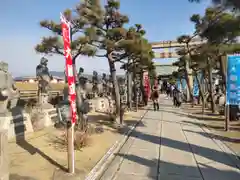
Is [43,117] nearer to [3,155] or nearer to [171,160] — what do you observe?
[171,160]

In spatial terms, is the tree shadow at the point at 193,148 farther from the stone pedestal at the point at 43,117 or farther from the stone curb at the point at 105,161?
the stone pedestal at the point at 43,117

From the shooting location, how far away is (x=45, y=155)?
643 cm

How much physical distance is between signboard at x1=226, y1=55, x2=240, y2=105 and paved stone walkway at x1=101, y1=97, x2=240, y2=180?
2.15 meters

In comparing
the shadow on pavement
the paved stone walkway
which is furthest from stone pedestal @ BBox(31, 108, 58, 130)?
the shadow on pavement

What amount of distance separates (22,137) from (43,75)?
4.93 m

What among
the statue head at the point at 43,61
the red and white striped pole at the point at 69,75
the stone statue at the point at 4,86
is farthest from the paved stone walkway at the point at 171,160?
the statue head at the point at 43,61

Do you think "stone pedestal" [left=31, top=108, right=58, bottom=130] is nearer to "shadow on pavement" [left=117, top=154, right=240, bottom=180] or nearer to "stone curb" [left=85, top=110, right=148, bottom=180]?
"stone curb" [left=85, top=110, right=148, bottom=180]

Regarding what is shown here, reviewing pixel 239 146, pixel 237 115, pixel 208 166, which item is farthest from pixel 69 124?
pixel 237 115

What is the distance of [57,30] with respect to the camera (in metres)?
12.3

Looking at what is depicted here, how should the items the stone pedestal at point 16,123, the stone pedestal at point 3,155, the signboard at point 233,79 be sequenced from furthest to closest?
the signboard at point 233,79, the stone pedestal at point 16,123, the stone pedestal at point 3,155

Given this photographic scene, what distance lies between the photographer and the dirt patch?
537 cm

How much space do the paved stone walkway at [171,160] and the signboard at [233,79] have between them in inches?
84.7

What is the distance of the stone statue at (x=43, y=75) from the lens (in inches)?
491

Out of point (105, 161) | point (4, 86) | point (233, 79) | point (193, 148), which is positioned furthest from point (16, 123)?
point (233, 79)
